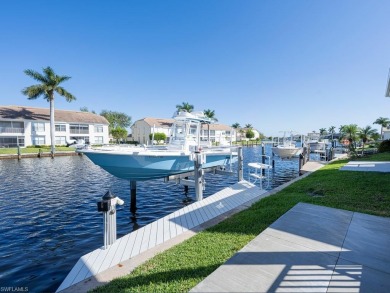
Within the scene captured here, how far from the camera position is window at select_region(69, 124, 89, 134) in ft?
150

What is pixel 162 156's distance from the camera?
9633mm

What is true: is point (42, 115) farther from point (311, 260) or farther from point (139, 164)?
point (311, 260)

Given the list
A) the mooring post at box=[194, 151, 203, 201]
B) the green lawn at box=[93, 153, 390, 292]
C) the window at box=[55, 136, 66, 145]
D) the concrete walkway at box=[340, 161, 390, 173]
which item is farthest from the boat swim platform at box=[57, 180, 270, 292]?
the window at box=[55, 136, 66, 145]

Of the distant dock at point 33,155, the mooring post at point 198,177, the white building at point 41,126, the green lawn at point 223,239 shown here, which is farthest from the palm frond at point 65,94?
the green lawn at point 223,239

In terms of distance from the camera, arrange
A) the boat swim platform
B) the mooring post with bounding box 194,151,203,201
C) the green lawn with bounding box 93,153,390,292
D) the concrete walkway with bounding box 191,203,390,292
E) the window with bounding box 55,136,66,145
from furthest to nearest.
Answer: the window with bounding box 55,136,66,145 < the mooring post with bounding box 194,151,203,201 < the boat swim platform < the green lawn with bounding box 93,153,390,292 < the concrete walkway with bounding box 191,203,390,292

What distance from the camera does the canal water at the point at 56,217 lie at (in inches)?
223

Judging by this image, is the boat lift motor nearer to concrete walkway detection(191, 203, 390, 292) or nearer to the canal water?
the canal water

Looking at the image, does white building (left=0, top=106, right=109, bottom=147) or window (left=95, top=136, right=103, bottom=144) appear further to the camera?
window (left=95, top=136, right=103, bottom=144)

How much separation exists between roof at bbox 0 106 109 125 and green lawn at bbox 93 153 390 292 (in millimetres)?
47554

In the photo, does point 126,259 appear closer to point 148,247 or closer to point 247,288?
point 148,247

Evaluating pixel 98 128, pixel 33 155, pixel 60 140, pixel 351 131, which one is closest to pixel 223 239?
pixel 351 131

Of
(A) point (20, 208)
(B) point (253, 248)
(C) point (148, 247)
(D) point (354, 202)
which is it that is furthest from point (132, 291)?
(A) point (20, 208)

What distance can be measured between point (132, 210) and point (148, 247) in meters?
5.45

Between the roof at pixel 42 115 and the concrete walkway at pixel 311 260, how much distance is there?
4894 cm
